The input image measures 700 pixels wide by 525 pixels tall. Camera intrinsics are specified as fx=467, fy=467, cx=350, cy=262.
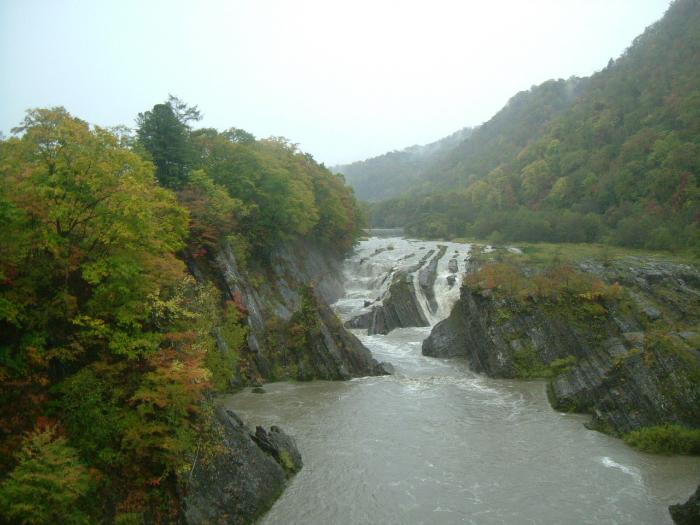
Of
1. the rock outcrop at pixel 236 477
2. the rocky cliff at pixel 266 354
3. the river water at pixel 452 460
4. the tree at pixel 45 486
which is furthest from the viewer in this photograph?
the river water at pixel 452 460

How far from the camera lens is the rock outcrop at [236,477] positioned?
1241cm


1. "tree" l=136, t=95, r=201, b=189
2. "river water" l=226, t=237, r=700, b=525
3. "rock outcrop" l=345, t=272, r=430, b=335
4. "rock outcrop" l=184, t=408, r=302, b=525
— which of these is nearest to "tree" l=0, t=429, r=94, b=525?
"rock outcrop" l=184, t=408, r=302, b=525

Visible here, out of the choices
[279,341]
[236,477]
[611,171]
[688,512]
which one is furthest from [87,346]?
[611,171]

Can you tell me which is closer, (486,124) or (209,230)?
(209,230)

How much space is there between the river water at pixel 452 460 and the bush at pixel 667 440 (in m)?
0.40

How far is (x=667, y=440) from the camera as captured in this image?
17.6 meters

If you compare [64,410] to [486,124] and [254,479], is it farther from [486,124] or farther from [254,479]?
[486,124]

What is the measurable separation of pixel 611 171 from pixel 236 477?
256 ft

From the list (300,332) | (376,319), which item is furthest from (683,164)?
(300,332)

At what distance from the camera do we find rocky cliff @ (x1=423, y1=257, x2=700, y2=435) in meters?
19.4

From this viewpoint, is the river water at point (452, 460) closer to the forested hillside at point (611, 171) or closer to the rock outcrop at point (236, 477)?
the rock outcrop at point (236, 477)

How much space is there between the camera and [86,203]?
13.8 meters

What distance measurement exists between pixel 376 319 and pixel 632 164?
51514 millimetres

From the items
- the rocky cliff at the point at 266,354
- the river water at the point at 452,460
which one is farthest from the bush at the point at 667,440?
the rocky cliff at the point at 266,354
